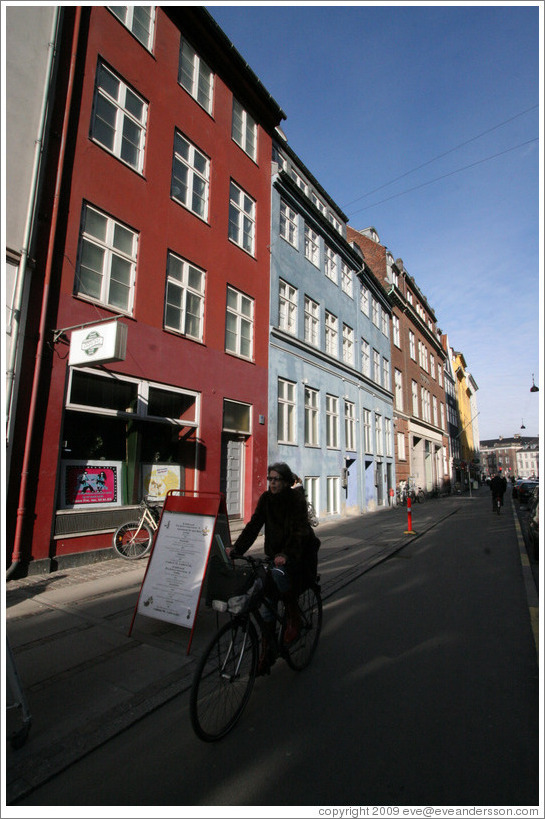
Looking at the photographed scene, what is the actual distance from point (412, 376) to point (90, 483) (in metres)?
30.6

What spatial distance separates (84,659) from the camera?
13.6 feet

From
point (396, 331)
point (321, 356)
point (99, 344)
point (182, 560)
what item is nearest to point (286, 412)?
point (321, 356)

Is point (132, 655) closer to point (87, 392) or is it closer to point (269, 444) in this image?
point (87, 392)

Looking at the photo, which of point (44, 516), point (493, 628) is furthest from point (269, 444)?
point (493, 628)

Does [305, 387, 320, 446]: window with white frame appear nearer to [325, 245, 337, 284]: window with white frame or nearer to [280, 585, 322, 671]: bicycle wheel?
[325, 245, 337, 284]: window with white frame

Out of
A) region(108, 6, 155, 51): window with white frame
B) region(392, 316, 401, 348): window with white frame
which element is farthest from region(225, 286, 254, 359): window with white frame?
region(392, 316, 401, 348): window with white frame

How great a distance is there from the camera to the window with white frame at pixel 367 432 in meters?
23.0

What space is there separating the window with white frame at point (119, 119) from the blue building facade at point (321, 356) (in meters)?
6.12

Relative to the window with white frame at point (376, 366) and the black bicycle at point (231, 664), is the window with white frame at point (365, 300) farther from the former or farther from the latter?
the black bicycle at point (231, 664)

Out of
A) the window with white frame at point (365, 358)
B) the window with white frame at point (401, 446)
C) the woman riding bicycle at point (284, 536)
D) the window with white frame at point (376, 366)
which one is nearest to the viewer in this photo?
the woman riding bicycle at point (284, 536)

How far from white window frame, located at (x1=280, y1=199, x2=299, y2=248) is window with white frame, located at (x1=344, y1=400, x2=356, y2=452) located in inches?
308

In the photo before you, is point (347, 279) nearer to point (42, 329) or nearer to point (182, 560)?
point (42, 329)

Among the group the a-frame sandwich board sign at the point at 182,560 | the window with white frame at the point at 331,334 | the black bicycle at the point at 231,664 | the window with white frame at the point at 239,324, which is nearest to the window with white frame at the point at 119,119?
the window with white frame at the point at 239,324

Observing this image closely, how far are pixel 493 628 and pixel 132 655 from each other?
412 cm
